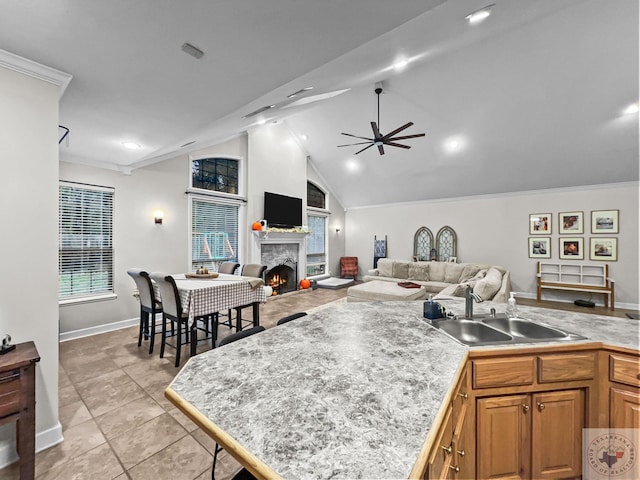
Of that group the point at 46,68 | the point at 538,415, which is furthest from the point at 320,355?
the point at 46,68

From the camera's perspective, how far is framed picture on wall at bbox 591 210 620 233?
5.42m

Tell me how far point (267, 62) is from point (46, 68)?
1426 millimetres

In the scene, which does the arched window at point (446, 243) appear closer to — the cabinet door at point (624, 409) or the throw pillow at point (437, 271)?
the throw pillow at point (437, 271)

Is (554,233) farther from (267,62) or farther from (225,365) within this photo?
(225,365)

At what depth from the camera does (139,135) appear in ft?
9.41

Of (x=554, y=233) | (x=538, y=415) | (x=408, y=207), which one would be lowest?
(x=538, y=415)

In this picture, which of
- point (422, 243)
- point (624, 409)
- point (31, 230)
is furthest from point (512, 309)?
point (422, 243)

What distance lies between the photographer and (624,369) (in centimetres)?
142

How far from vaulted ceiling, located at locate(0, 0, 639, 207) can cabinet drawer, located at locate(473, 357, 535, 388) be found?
6.38ft

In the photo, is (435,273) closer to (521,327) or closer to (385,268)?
(385,268)

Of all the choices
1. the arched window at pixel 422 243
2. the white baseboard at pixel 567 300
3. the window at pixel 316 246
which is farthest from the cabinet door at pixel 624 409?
the window at pixel 316 246

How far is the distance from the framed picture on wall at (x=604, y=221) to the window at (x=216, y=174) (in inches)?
301

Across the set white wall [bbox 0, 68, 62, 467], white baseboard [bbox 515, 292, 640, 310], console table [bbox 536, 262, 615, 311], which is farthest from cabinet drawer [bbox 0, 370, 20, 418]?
console table [bbox 536, 262, 615, 311]

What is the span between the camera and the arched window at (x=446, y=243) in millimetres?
7207
